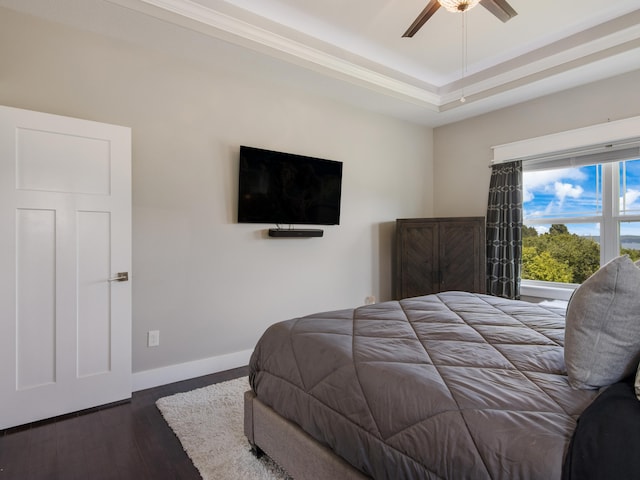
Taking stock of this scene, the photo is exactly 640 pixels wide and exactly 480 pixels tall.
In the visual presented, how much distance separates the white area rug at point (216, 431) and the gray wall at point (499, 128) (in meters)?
3.48

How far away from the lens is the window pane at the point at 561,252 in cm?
360

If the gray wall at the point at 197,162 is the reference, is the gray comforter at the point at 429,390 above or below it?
below

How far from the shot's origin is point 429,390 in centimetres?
115

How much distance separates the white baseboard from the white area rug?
320 millimetres

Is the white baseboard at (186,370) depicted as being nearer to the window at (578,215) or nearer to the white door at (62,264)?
the white door at (62,264)

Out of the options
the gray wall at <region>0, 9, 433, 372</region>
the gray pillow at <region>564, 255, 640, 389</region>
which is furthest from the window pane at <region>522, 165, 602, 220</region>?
the gray pillow at <region>564, 255, 640, 389</region>

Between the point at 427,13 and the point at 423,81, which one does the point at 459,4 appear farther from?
the point at 423,81

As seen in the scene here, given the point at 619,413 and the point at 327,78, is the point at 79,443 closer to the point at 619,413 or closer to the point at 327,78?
the point at 619,413

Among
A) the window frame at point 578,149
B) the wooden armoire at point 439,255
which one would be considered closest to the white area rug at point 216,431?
the wooden armoire at point 439,255

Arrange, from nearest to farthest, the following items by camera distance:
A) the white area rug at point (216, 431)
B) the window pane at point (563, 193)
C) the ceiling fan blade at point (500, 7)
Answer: the white area rug at point (216, 431) < the ceiling fan blade at point (500, 7) < the window pane at point (563, 193)

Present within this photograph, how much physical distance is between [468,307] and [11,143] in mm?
3035

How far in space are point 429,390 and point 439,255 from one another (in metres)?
3.06

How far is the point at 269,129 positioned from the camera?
3484 mm

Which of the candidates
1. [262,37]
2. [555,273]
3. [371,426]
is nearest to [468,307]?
[371,426]
